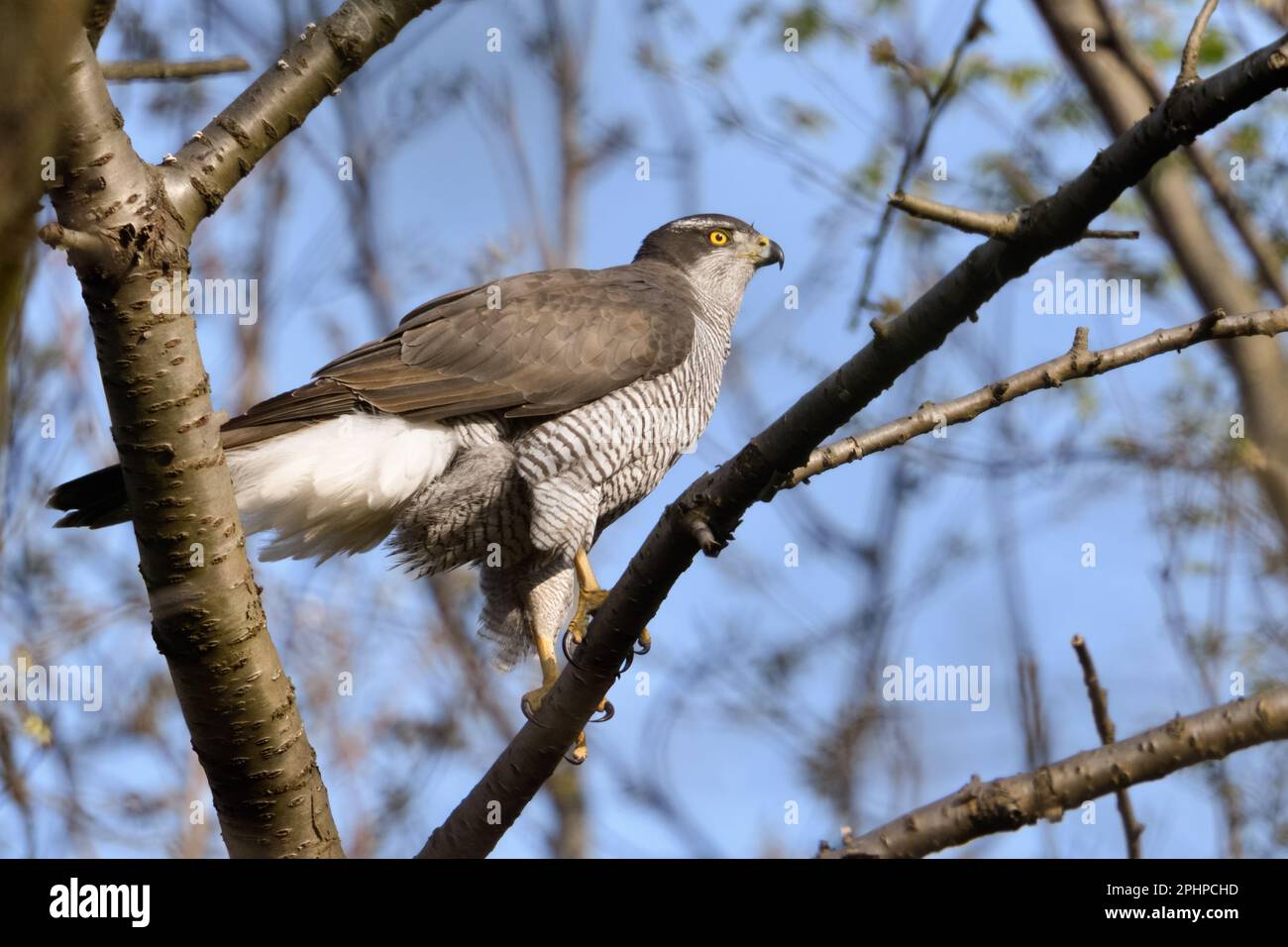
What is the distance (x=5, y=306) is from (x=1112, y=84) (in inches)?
246

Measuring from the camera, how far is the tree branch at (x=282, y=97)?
3098mm

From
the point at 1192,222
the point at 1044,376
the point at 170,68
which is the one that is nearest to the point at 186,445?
the point at 170,68

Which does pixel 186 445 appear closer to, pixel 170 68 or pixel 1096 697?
pixel 170 68

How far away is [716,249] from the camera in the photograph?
644cm

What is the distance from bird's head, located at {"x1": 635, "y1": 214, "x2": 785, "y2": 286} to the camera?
21.1ft

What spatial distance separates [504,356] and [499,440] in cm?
35

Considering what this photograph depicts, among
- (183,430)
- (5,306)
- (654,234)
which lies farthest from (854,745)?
(5,306)

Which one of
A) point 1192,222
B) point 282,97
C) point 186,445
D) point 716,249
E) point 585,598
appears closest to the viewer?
point 186,445

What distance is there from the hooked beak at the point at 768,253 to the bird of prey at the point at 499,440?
107 centimetres

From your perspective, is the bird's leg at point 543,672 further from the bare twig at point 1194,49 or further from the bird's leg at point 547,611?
the bare twig at point 1194,49

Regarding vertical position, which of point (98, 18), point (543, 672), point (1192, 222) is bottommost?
point (543, 672)

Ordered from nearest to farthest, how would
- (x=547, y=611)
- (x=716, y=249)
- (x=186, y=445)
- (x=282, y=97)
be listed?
(x=186, y=445)
(x=282, y=97)
(x=547, y=611)
(x=716, y=249)

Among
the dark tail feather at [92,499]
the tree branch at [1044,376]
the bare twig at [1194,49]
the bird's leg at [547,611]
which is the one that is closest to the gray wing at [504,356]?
the dark tail feather at [92,499]
